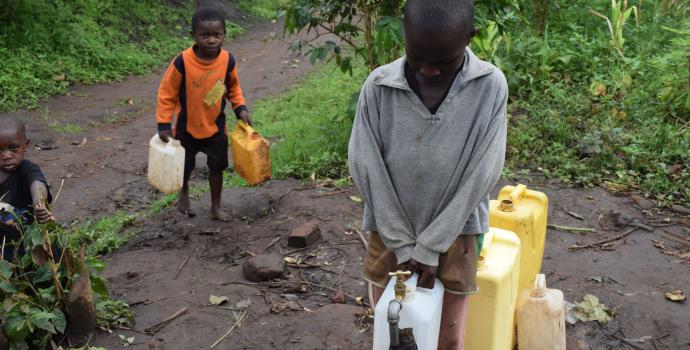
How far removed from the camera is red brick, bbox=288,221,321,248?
410 centimetres

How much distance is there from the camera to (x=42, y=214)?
294 centimetres

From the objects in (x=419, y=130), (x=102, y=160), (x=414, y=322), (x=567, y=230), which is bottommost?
(x=102, y=160)

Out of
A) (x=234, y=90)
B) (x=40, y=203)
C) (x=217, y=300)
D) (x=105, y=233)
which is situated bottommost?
(x=105, y=233)

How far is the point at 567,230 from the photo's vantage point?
4402mm

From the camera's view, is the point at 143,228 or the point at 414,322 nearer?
the point at 414,322

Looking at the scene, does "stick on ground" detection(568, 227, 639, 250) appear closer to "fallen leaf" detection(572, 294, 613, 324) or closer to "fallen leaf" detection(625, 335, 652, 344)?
"fallen leaf" detection(572, 294, 613, 324)

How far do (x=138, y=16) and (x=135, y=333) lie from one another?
927 centimetres

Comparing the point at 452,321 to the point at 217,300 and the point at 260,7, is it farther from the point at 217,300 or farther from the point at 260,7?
the point at 260,7

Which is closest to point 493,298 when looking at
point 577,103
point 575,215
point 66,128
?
point 575,215

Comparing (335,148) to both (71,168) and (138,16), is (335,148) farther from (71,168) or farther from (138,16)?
(138,16)

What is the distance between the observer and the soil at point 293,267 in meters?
3.25

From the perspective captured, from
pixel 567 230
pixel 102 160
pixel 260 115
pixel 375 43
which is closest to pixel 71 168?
pixel 102 160

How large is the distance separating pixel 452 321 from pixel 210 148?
265cm

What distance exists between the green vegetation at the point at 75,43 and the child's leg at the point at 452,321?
22.5 feet
